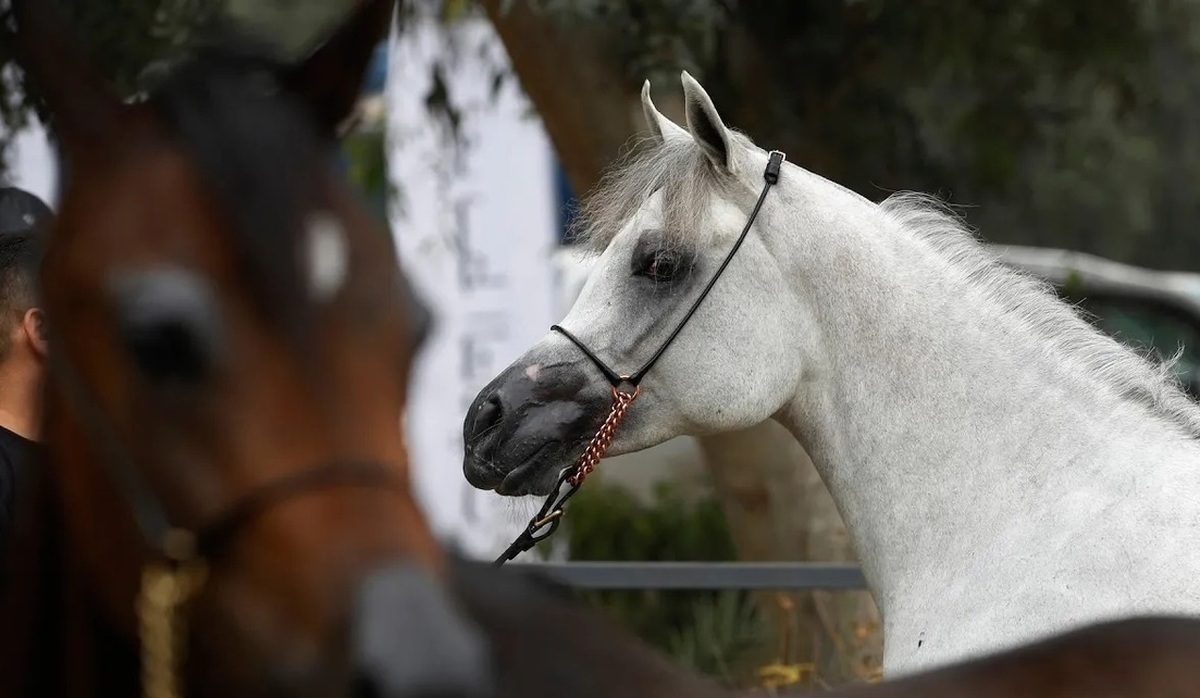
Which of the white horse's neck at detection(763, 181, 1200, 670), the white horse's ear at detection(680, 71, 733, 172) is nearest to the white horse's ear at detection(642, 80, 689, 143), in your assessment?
the white horse's ear at detection(680, 71, 733, 172)

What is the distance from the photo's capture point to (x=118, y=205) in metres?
1.53

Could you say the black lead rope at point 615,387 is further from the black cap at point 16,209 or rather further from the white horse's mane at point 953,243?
the black cap at point 16,209

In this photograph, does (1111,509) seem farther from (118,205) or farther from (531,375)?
(118,205)

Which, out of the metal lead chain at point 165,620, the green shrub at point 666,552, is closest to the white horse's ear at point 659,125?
the metal lead chain at point 165,620

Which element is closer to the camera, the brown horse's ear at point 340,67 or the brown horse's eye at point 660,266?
the brown horse's ear at point 340,67

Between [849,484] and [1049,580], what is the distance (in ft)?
1.82

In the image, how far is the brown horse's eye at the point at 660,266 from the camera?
11.2 feet

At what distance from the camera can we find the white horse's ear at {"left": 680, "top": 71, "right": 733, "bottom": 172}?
3279 mm

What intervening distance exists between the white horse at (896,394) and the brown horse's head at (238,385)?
1.67 metres

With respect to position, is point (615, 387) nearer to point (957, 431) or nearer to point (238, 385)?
point (957, 431)

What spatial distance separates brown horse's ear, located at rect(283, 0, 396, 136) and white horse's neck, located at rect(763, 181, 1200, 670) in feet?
5.63

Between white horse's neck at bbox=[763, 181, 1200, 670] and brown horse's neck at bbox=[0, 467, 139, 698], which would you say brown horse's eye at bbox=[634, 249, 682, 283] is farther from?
brown horse's neck at bbox=[0, 467, 139, 698]

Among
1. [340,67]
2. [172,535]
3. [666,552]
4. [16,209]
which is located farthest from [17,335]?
[666,552]

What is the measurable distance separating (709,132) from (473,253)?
456cm
